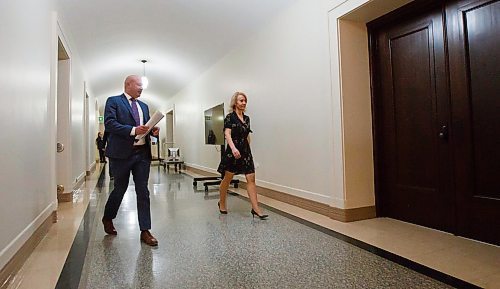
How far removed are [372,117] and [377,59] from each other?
58cm

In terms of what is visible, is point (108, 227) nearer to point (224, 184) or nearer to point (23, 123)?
point (23, 123)

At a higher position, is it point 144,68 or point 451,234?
point 144,68

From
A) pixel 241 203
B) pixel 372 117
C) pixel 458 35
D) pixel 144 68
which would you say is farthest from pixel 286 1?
pixel 144 68

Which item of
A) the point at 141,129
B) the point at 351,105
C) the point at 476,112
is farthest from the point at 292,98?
the point at 141,129

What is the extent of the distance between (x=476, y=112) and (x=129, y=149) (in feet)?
8.26

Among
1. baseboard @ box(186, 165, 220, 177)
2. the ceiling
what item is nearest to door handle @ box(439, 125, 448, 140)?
the ceiling

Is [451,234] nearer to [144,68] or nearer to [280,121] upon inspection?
[280,121]

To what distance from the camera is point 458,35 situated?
2287mm

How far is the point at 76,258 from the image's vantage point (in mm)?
1975

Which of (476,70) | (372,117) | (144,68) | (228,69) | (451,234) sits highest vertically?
(144,68)

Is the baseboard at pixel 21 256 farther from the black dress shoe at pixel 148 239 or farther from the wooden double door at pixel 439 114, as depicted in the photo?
the wooden double door at pixel 439 114

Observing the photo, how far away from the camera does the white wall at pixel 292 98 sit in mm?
3113

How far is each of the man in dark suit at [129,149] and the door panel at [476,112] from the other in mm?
2292

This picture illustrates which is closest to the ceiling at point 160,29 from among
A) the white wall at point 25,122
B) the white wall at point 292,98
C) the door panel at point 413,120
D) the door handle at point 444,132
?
the white wall at point 292,98
